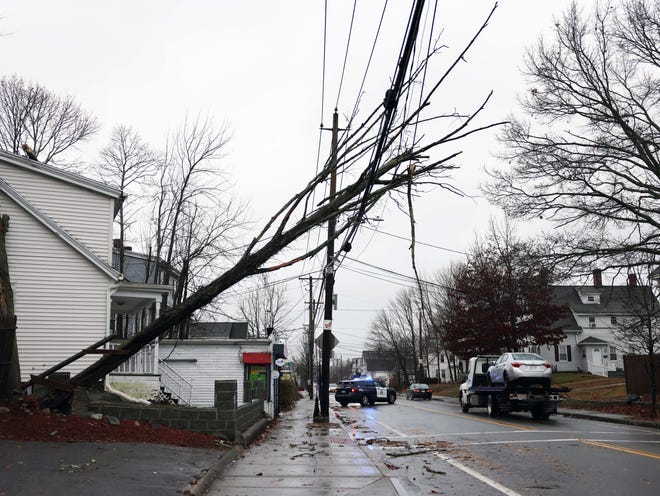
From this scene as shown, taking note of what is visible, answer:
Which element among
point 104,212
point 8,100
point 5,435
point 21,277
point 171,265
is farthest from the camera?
point 8,100

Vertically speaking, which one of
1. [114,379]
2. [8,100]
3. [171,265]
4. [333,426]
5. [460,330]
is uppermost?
[8,100]

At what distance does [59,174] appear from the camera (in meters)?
19.2

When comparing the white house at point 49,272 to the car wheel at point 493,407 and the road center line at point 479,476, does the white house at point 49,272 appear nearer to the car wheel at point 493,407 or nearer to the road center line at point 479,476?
the road center line at point 479,476

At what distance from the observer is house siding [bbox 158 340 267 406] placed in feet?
85.8

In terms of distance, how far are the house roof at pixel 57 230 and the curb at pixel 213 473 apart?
860cm

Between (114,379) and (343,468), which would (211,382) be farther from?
(343,468)

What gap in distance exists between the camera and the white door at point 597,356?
58844mm

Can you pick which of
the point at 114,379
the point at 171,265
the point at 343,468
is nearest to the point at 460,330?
the point at 171,265

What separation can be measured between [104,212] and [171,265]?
13823 mm

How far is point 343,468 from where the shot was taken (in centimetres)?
1030

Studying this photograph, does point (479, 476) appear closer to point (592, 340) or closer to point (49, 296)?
point (49, 296)

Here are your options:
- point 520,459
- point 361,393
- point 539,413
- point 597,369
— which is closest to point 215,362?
point 539,413

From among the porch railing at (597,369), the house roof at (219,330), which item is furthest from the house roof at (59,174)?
the porch railing at (597,369)

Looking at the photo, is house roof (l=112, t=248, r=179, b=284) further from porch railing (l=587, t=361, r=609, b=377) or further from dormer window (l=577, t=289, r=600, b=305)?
dormer window (l=577, t=289, r=600, b=305)
